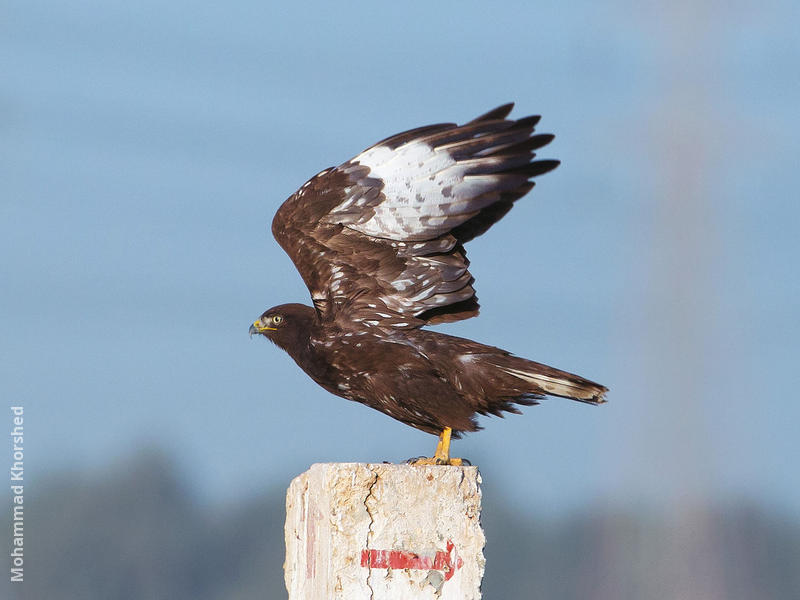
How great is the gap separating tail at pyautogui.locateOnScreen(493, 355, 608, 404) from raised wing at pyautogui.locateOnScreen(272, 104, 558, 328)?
641 mm

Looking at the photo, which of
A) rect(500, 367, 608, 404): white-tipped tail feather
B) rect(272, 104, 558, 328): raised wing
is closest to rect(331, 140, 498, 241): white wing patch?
rect(272, 104, 558, 328): raised wing

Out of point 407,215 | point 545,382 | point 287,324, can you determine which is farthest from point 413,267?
point 545,382

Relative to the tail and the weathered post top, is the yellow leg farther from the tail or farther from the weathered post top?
the weathered post top

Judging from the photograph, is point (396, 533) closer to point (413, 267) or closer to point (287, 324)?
point (413, 267)

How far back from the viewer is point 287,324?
377 inches

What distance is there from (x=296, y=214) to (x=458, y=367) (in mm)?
1347

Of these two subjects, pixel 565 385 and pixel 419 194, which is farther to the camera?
pixel 419 194

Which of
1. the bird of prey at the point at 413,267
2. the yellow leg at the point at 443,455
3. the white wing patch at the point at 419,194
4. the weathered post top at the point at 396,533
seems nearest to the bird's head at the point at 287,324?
the bird of prey at the point at 413,267

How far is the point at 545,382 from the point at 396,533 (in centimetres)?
216

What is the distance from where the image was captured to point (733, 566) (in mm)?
56969

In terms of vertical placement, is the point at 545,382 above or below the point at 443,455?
above

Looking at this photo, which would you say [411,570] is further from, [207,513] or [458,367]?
[207,513]

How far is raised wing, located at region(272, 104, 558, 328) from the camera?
9055 millimetres

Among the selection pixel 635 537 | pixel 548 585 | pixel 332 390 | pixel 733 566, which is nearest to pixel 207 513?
pixel 548 585
